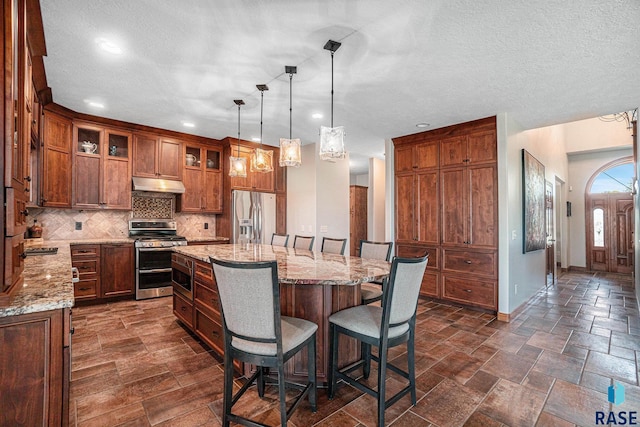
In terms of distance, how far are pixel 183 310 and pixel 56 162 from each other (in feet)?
9.10

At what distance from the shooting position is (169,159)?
5059 millimetres

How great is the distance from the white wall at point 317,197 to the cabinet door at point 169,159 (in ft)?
6.68

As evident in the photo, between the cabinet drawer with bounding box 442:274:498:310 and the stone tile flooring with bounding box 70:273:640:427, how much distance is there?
0.62 ft

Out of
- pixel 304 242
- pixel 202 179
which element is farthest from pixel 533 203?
pixel 202 179

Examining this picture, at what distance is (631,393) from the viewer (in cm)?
221

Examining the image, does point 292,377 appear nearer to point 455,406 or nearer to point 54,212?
point 455,406

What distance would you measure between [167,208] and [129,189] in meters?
0.73

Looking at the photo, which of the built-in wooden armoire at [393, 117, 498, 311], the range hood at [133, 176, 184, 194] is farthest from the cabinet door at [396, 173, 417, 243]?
the range hood at [133, 176, 184, 194]

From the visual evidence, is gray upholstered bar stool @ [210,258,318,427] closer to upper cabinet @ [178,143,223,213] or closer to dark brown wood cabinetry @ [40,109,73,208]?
dark brown wood cabinetry @ [40,109,73,208]

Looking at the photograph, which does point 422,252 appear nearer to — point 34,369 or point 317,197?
point 317,197

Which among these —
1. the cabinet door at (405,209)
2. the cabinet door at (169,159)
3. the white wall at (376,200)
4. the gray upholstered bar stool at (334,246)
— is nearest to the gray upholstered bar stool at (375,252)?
the gray upholstered bar stool at (334,246)

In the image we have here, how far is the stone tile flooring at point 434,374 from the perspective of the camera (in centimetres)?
193

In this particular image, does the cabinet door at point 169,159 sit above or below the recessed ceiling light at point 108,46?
below

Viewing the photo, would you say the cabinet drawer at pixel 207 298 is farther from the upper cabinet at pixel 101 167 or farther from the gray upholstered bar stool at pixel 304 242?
the upper cabinet at pixel 101 167
